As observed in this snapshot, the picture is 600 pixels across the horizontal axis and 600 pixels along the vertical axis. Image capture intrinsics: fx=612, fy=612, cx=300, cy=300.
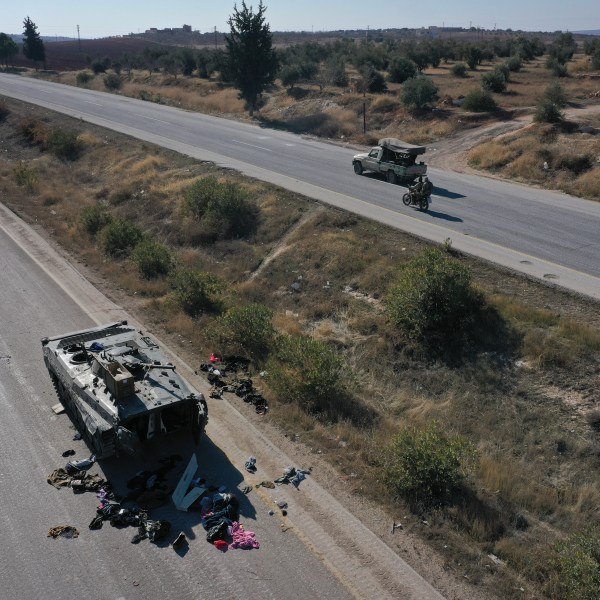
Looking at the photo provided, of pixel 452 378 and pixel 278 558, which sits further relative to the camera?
pixel 452 378

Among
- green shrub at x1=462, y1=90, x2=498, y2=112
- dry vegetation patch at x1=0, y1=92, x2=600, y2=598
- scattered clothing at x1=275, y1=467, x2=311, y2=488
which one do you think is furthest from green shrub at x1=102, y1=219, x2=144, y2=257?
green shrub at x1=462, y1=90, x2=498, y2=112

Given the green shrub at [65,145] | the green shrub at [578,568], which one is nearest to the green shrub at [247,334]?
the green shrub at [578,568]

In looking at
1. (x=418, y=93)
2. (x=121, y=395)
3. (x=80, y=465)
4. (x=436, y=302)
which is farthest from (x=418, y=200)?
(x=418, y=93)

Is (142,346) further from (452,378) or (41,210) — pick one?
(41,210)

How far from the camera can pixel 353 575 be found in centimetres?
829

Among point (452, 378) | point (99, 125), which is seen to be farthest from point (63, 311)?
point (99, 125)

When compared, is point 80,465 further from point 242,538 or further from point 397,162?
point 397,162

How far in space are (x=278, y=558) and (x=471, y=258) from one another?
1206cm

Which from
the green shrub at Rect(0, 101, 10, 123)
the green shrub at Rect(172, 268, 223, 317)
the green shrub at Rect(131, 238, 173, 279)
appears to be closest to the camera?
the green shrub at Rect(172, 268, 223, 317)

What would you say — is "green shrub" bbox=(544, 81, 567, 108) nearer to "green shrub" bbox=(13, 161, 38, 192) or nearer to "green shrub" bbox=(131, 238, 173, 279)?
"green shrub" bbox=(131, 238, 173, 279)

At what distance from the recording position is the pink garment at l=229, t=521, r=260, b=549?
346 inches

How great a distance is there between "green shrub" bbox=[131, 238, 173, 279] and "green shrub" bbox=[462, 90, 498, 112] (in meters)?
25.8

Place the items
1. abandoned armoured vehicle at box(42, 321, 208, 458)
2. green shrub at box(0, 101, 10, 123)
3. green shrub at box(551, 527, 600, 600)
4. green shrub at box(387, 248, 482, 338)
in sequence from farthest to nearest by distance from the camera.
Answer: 1. green shrub at box(0, 101, 10, 123)
2. green shrub at box(387, 248, 482, 338)
3. abandoned armoured vehicle at box(42, 321, 208, 458)
4. green shrub at box(551, 527, 600, 600)

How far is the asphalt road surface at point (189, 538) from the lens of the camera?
8.06 m
